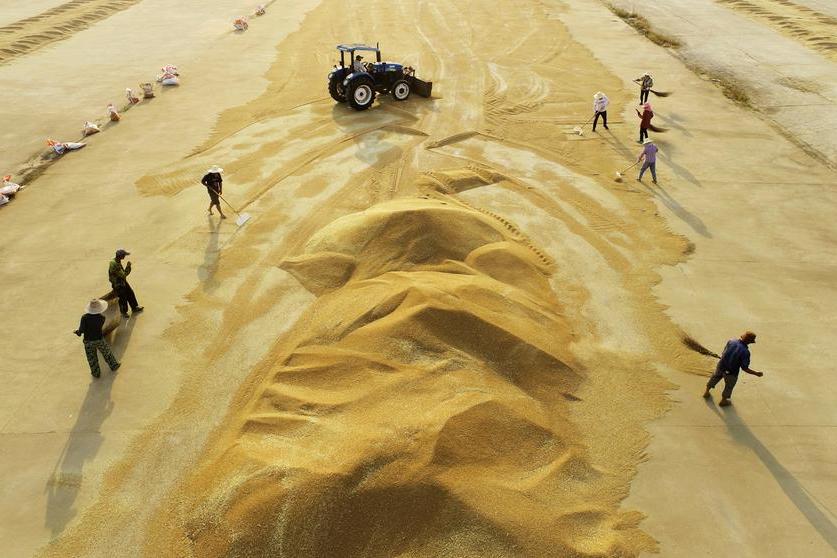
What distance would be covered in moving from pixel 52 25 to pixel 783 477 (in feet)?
102

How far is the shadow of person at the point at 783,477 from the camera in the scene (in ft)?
19.4

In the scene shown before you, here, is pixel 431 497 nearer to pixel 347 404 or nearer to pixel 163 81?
pixel 347 404

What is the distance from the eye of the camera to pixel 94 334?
744 centimetres

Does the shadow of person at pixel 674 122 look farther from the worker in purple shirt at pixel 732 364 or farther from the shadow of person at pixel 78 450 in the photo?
the shadow of person at pixel 78 450

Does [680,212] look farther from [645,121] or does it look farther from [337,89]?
[337,89]

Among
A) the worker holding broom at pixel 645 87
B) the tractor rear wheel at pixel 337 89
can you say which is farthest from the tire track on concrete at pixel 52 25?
the worker holding broom at pixel 645 87

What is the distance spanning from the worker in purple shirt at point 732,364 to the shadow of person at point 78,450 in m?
8.15

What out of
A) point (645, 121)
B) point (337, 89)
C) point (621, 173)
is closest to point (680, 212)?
point (621, 173)

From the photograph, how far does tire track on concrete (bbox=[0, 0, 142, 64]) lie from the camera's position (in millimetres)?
21578

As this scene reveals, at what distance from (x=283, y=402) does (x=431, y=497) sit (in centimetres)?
243

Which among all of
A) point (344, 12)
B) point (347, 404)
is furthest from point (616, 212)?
point (344, 12)

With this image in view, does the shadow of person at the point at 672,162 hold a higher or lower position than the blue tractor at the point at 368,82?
lower

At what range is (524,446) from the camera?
20.3 ft

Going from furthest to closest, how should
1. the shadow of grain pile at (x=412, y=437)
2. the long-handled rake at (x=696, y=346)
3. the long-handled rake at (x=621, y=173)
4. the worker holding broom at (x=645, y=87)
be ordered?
the worker holding broom at (x=645, y=87), the long-handled rake at (x=621, y=173), the long-handled rake at (x=696, y=346), the shadow of grain pile at (x=412, y=437)
